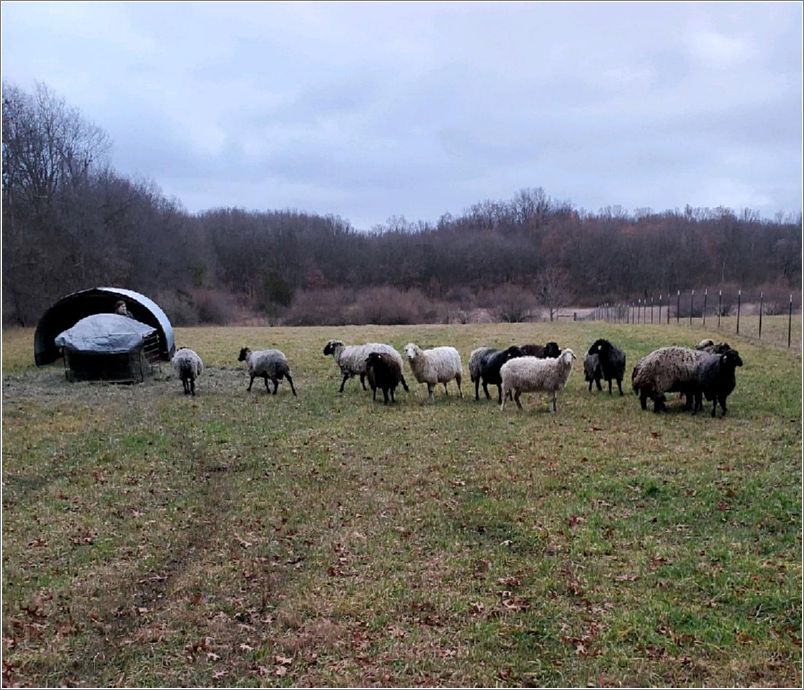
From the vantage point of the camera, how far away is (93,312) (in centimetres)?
2473

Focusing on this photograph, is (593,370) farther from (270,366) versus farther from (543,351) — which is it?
(270,366)

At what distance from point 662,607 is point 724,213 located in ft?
129

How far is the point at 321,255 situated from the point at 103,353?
31.1 ft

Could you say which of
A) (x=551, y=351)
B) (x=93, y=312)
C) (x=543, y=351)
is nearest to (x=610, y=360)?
(x=551, y=351)

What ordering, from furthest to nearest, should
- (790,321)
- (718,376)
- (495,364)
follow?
(790,321) < (495,364) < (718,376)

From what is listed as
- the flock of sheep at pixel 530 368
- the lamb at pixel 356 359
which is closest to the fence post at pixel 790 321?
the flock of sheep at pixel 530 368

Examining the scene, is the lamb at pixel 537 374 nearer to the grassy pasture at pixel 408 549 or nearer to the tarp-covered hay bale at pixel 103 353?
the grassy pasture at pixel 408 549

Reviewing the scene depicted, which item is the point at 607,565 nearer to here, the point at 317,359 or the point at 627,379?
the point at 627,379

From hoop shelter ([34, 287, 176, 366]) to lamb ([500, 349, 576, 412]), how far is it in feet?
43.1

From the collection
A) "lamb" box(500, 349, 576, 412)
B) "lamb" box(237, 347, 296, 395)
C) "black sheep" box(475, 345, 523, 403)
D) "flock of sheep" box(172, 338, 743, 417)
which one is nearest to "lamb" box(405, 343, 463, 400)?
"flock of sheep" box(172, 338, 743, 417)

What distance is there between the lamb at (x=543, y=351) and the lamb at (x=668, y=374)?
2.76 metres

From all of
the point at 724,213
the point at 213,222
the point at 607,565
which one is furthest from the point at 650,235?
the point at 607,565

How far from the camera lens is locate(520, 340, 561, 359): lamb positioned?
1695 cm

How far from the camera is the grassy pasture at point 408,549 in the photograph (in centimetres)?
554
